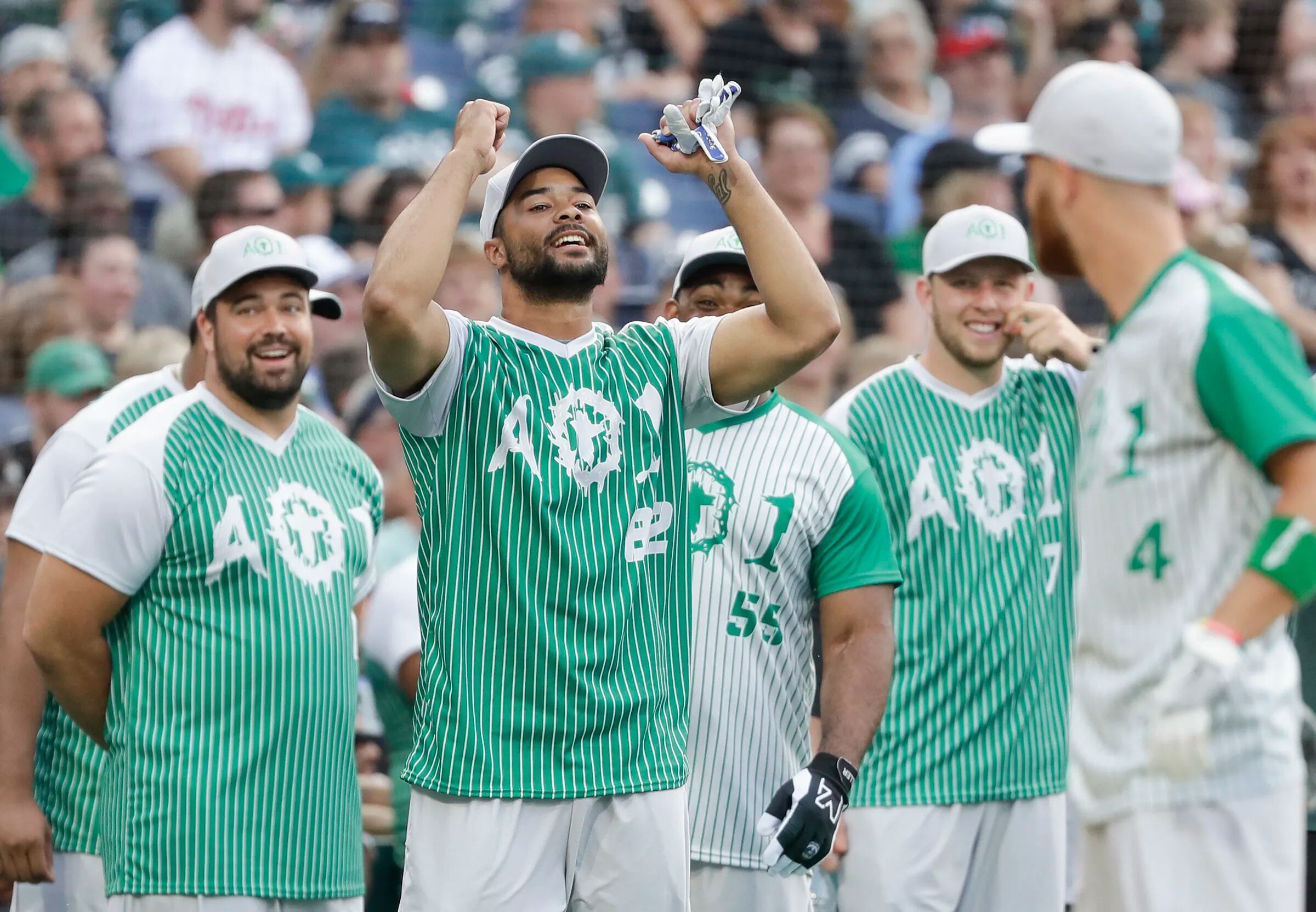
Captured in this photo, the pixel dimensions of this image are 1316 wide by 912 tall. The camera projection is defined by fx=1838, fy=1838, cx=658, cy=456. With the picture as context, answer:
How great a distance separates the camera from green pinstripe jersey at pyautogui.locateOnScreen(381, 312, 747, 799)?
141 inches

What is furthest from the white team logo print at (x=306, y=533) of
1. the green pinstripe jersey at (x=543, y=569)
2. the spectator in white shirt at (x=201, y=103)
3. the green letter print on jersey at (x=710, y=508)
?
the spectator in white shirt at (x=201, y=103)

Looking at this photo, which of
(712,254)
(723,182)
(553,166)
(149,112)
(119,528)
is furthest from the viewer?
(149,112)

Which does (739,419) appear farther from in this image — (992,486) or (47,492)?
(47,492)

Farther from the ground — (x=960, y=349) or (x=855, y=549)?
(x=960, y=349)

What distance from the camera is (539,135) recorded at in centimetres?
946

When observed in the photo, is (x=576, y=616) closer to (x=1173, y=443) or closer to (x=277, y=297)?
(x=1173, y=443)

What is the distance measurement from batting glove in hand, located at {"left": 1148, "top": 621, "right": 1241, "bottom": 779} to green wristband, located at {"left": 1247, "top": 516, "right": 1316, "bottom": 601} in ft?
0.40

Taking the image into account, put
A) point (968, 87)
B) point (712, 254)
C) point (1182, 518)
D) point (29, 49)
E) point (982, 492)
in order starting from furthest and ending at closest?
point (968, 87) → point (29, 49) → point (982, 492) → point (712, 254) → point (1182, 518)

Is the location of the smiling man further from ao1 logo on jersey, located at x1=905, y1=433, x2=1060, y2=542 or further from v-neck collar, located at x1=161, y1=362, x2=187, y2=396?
v-neck collar, located at x1=161, y1=362, x2=187, y2=396

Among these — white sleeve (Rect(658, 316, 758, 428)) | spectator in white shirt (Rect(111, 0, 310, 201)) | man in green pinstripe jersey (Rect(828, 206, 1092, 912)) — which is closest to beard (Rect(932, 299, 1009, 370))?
man in green pinstripe jersey (Rect(828, 206, 1092, 912))

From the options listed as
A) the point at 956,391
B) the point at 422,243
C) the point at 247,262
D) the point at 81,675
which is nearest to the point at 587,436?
the point at 422,243

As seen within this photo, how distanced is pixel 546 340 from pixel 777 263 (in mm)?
497

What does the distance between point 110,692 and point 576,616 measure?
1400mm

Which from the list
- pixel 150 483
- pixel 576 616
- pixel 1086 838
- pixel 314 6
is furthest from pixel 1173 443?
pixel 314 6
